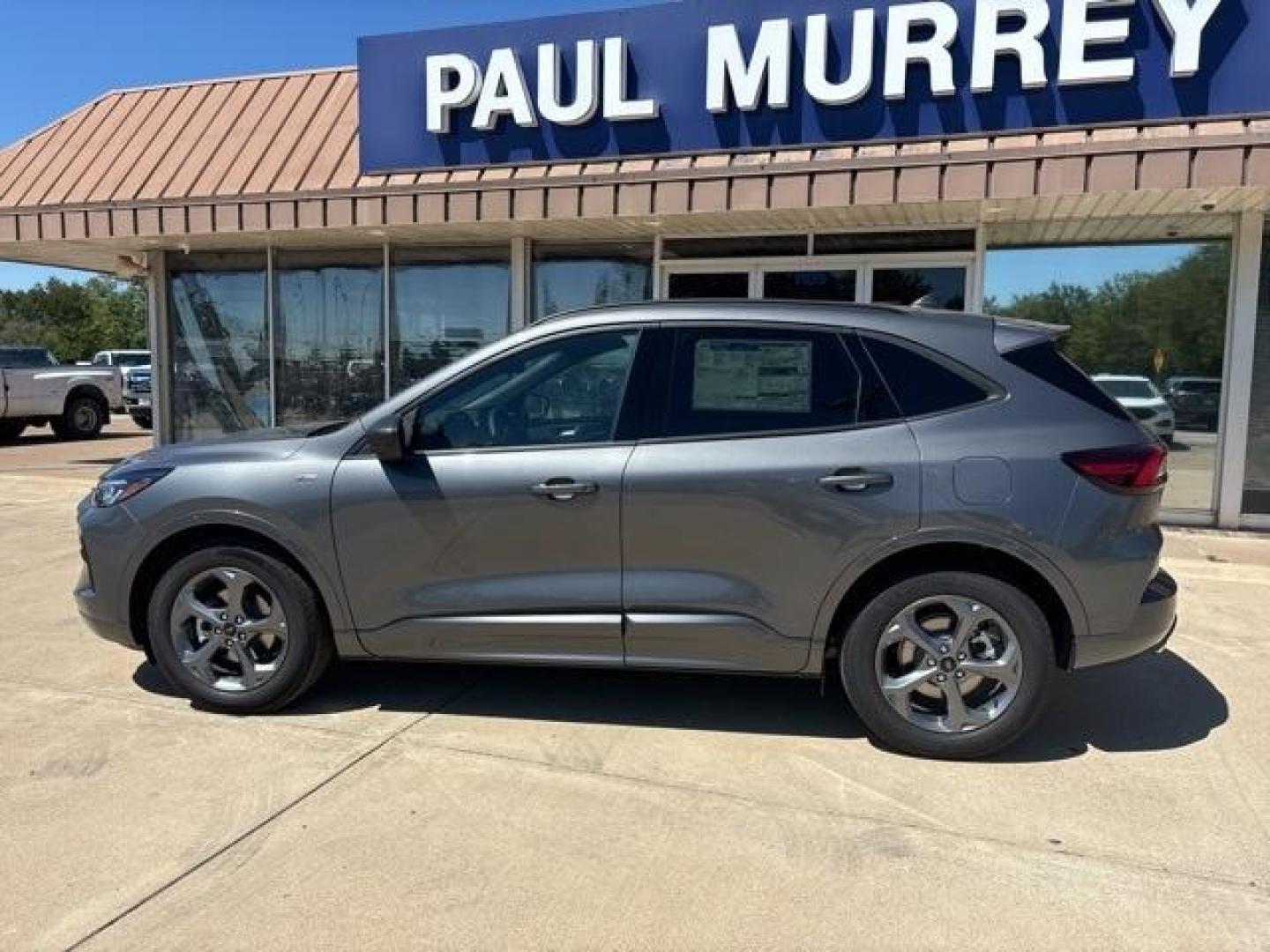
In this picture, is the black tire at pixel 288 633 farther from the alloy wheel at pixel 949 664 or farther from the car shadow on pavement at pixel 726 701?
the alloy wheel at pixel 949 664

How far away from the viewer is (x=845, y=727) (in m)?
4.20

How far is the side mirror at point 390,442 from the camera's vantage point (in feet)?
13.0

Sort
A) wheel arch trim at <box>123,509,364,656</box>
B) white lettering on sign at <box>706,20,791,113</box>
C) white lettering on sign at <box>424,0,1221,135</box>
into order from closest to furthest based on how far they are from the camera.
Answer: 1. wheel arch trim at <box>123,509,364,656</box>
2. white lettering on sign at <box>424,0,1221,135</box>
3. white lettering on sign at <box>706,20,791,113</box>

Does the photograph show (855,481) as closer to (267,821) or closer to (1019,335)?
(1019,335)

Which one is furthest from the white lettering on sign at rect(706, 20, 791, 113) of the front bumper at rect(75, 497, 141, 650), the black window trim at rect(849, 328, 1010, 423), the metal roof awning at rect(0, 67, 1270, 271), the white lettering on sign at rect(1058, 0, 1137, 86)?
the front bumper at rect(75, 497, 141, 650)

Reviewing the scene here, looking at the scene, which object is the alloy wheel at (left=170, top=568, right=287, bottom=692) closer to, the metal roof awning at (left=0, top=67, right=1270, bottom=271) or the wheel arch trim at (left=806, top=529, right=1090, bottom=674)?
the wheel arch trim at (left=806, top=529, right=1090, bottom=674)

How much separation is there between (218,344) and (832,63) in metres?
8.05

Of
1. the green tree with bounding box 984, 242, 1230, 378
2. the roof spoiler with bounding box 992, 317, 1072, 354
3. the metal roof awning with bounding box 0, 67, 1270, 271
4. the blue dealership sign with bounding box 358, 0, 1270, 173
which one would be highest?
the blue dealership sign with bounding box 358, 0, 1270, 173

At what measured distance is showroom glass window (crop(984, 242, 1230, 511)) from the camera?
8.91 metres

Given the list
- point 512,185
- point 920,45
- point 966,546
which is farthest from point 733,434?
point 512,185

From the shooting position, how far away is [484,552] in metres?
4.00

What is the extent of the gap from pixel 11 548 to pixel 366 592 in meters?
5.44

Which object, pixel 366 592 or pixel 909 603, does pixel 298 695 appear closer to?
pixel 366 592

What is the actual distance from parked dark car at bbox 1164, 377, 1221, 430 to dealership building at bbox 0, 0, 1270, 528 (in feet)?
0.11
